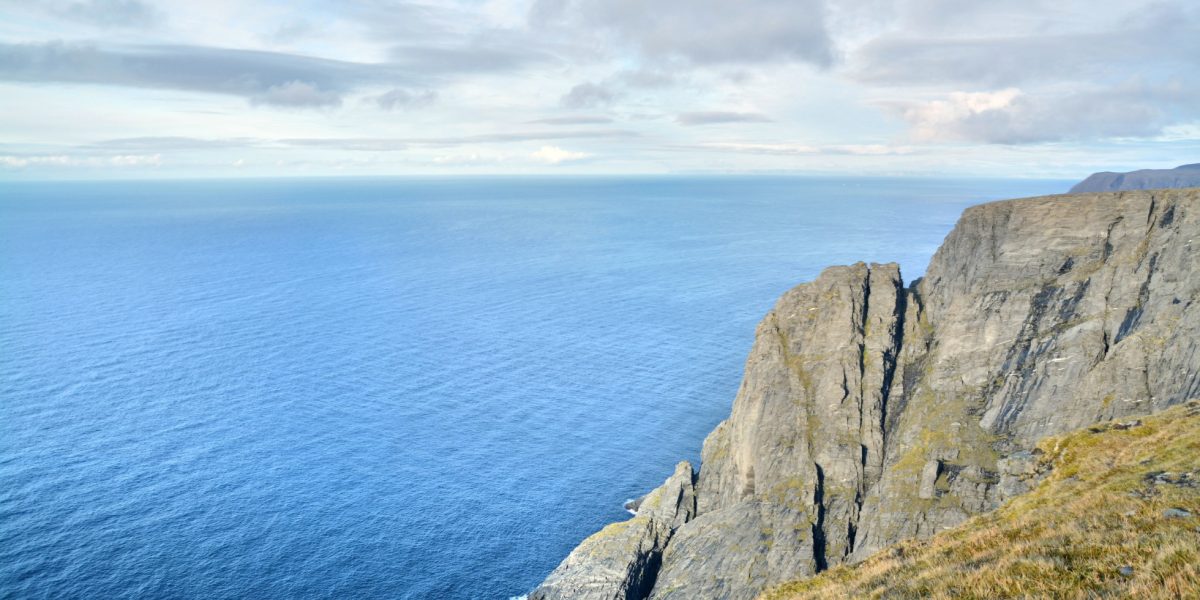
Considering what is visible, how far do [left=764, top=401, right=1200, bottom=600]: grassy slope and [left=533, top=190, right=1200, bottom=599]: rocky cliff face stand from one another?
27.7 metres

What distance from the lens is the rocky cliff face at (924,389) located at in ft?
223

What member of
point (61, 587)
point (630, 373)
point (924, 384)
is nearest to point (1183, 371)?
point (924, 384)

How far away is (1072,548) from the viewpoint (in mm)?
22281

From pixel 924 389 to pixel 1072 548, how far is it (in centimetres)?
6020

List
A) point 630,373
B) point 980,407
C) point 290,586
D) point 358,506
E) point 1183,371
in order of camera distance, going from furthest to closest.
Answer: point 630,373 < point 358,506 < point 980,407 < point 290,586 < point 1183,371

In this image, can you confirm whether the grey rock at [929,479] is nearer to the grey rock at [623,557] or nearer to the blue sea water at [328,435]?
the grey rock at [623,557]

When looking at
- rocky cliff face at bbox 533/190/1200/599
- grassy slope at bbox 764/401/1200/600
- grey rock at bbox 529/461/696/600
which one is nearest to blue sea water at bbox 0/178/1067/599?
grey rock at bbox 529/461/696/600

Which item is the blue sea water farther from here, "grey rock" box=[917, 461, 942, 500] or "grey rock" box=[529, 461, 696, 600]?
"grey rock" box=[917, 461, 942, 500]

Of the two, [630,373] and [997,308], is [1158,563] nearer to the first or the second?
[997,308]

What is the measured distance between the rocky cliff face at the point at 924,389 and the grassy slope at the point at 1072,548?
2768 centimetres

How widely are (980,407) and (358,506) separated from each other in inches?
2713

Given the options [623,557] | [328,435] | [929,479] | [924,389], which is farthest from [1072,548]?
[328,435]

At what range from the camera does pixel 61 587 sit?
67062 millimetres

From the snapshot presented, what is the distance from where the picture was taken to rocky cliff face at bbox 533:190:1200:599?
67.9 metres
